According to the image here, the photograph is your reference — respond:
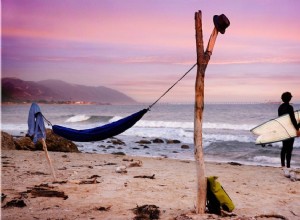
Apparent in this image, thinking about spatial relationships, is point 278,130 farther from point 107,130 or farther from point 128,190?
point 107,130

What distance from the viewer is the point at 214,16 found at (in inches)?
197

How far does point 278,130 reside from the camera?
862 centimetres

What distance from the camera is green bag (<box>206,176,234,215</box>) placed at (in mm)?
5012

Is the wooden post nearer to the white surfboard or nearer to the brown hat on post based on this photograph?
the brown hat on post

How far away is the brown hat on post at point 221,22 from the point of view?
488cm

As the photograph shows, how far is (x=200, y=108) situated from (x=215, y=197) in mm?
1351

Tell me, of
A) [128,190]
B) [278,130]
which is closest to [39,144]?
[128,190]

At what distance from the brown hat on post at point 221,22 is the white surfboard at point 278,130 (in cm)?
449

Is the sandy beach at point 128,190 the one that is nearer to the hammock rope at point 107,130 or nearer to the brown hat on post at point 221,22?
the hammock rope at point 107,130

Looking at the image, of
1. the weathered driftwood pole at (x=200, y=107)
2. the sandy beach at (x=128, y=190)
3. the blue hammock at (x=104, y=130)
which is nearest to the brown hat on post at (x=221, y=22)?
the weathered driftwood pole at (x=200, y=107)

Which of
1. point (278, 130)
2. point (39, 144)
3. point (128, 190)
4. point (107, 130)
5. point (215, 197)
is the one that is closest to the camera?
point (215, 197)

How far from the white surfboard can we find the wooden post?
4277 millimetres

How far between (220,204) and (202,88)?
69.0 inches

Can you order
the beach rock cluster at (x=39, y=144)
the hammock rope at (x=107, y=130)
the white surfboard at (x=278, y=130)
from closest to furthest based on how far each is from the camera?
the hammock rope at (x=107, y=130)
the white surfboard at (x=278, y=130)
the beach rock cluster at (x=39, y=144)
